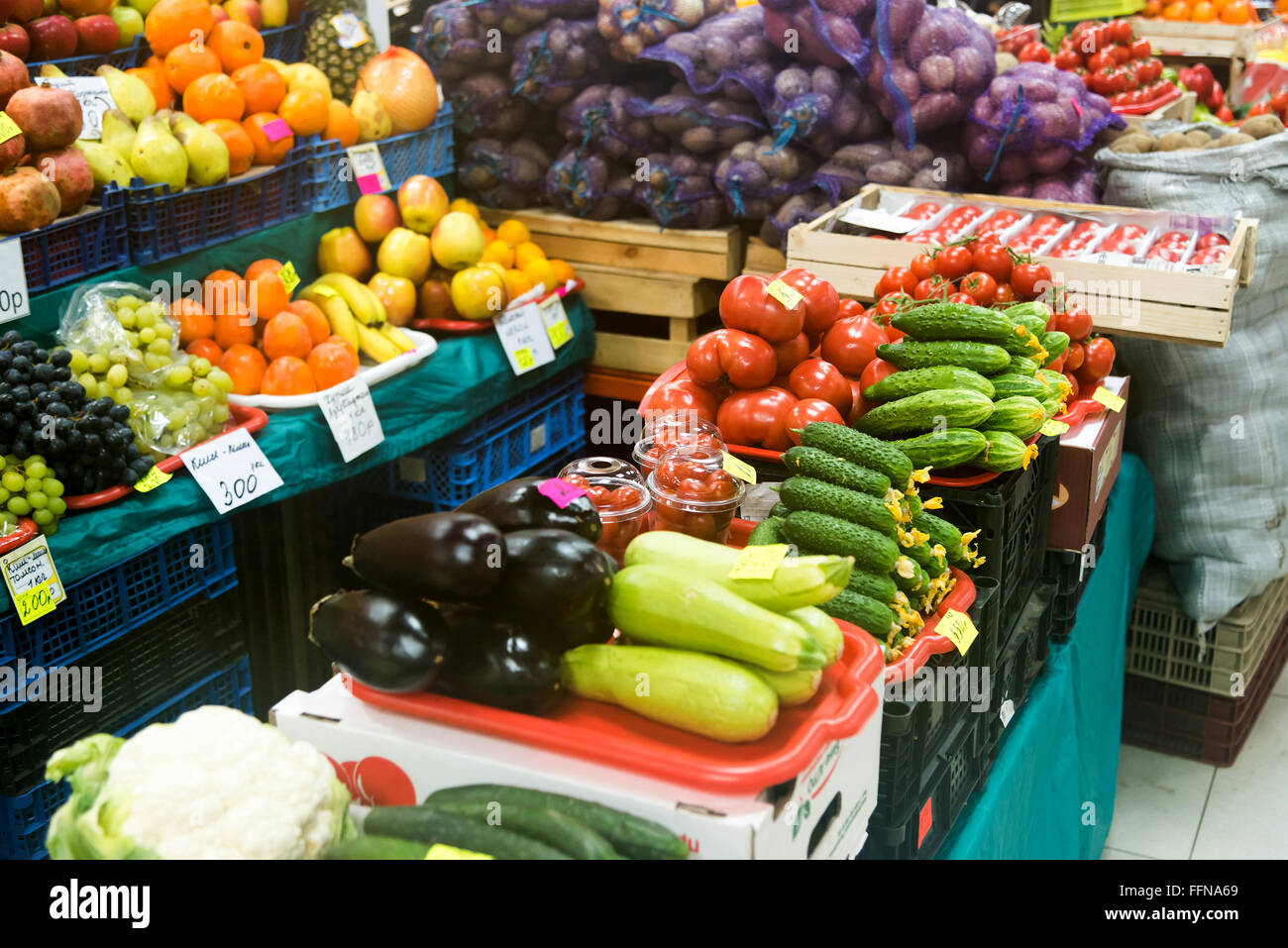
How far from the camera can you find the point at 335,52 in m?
3.75

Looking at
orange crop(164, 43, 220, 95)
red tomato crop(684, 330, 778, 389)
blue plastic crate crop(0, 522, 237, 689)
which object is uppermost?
orange crop(164, 43, 220, 95)

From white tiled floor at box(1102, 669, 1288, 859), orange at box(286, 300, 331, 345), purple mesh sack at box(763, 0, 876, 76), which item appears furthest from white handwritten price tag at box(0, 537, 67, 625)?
white tiled floor at box(1102, 669, 1288, 859)

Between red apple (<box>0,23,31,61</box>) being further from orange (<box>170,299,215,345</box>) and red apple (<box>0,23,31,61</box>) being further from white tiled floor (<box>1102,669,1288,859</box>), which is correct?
white tiled floor (<box>1102,669,1288,859</box>)

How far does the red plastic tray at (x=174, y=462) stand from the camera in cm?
238

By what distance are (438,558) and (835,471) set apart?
2.14ft

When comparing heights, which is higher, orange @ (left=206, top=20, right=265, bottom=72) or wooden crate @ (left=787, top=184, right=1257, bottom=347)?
orange @ (left=206, top=20, right=265, bottom=72)

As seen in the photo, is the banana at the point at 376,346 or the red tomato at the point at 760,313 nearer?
the red tomato at the point at 760,313

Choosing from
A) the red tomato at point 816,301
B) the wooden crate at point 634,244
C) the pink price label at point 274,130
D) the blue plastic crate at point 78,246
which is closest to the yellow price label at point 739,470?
the red tomato at point 816,301

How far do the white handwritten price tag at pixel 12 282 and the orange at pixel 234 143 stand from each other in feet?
2.25

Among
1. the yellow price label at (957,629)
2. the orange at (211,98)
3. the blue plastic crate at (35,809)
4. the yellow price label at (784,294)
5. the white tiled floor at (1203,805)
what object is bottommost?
the white tiled floor at (1203,805)

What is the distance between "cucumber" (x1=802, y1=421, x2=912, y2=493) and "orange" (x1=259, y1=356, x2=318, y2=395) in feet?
5.32

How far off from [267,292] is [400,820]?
2237 millimetres

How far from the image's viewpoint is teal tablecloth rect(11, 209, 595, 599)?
2381 millimetres

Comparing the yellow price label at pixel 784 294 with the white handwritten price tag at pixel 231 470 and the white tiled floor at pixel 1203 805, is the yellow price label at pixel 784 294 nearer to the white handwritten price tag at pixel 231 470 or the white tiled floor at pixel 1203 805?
the white handwritten price tag at pixel 231 470
